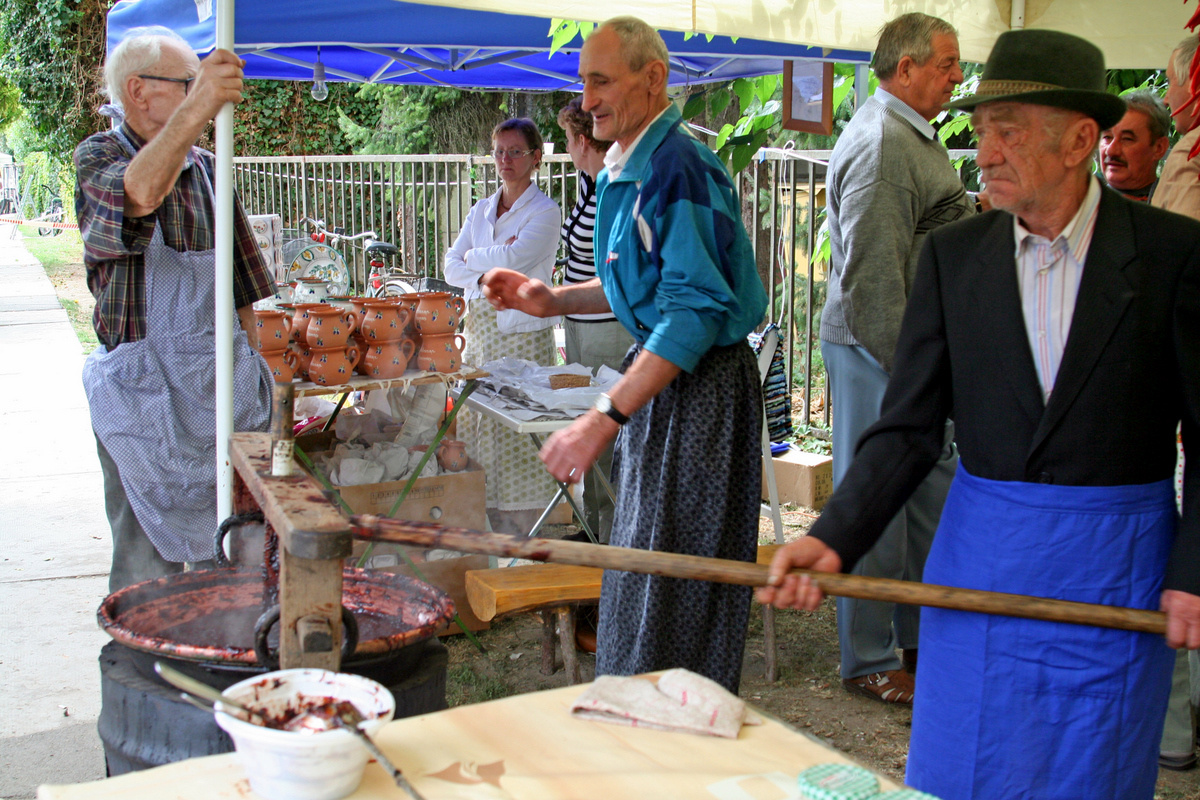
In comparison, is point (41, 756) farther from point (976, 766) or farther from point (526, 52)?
point (526, 52)

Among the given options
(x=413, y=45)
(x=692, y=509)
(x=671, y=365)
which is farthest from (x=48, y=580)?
(x=671, y=365)

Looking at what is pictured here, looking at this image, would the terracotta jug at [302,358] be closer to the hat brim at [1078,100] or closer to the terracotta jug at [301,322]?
the terracotta jug at [301,322]

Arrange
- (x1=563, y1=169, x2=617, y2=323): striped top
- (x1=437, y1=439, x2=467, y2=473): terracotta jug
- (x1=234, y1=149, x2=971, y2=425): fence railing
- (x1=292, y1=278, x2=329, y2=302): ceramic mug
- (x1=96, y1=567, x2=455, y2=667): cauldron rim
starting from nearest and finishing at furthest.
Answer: (x1=96, y1=567, x2=455, y2=667): cauldron rim, (x1=437, y1=439, x2=467, y2=473): terracotta jug, (x1=563, y1=169, x2=617, y2=323): striped top, (x1=292, y1=278, x2=329, y2=302): ceramic mug, (x1=234, y1=149, x2=971, y2=425): fence railing

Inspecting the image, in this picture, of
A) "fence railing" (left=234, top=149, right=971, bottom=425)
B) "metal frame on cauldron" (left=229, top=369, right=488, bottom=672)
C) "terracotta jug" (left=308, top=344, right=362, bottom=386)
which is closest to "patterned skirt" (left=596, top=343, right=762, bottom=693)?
"metal frame on cauldron" (left=229, top=369, right=488, bottom=672)

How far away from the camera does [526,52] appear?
243 inches

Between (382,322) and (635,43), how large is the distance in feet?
5.26

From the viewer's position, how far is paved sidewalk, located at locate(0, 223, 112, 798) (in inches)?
120

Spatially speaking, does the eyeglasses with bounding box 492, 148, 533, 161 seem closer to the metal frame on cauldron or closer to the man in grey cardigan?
the man in grey cardigan

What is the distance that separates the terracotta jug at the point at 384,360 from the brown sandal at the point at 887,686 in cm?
190

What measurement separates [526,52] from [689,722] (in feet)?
17.6

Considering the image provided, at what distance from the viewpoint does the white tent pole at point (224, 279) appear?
2633mm

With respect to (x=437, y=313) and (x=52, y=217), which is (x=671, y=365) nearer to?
(x=437, y=313)

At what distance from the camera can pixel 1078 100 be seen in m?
1.69

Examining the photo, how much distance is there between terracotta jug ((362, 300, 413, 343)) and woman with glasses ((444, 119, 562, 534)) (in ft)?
4.44
